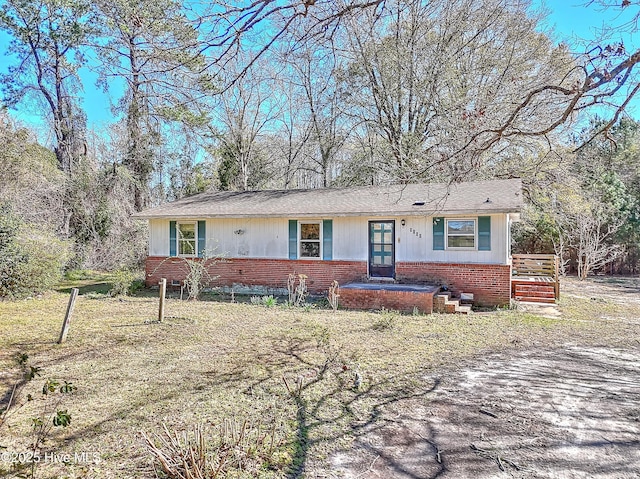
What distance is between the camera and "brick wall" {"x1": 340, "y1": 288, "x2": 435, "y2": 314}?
9.42m

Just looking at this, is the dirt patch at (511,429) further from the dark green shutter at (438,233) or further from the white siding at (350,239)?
the white siding at (350,239)

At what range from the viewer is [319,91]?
19750 mm

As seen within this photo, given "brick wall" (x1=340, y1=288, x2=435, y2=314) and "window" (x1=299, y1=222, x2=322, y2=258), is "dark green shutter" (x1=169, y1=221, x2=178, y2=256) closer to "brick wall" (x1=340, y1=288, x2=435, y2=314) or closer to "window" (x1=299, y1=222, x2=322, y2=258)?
"window" (x1=299, y1=222, x2=322, y2=258)

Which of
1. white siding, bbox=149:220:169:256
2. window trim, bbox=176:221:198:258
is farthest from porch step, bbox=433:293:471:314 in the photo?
white siding, bbox=149:220:169:256

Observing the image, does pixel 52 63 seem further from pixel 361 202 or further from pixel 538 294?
pixel 538 294

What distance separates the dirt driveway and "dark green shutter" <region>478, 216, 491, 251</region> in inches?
204


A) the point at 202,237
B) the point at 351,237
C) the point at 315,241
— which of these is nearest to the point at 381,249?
the point at 351,237

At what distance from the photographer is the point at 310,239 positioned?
12250 mm

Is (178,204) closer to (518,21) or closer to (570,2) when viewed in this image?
(570,2)

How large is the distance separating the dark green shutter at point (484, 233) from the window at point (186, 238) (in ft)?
30.2

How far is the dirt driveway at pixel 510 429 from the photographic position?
298 centimetres

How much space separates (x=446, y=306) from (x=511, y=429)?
19.6 ft

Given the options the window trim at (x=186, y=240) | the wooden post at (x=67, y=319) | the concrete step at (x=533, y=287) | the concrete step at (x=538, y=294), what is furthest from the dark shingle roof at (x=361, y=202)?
the wooden post at (x=67, y=319)

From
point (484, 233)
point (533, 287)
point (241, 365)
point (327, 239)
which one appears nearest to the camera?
point (241, 365)
